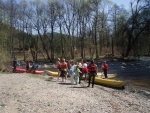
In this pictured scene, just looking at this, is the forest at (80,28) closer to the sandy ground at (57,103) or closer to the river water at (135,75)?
the river water at (135,75)

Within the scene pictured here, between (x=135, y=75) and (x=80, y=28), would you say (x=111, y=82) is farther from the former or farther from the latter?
(x=80, y=28)

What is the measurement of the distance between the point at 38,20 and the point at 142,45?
24082mm

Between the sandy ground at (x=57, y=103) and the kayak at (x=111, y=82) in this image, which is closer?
the sandy ground at (x=57, y=103)

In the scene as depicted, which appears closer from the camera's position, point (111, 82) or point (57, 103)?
point (57, 103)

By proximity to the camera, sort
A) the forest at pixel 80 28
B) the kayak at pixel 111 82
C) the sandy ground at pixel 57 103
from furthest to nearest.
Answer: the forest at pixel 80 28, the kayak at pixel 111 82, the sandy ground at pixel 57 103

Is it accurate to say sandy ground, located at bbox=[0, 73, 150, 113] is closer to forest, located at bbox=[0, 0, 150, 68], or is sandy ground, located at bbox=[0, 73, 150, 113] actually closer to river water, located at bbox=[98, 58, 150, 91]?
river water, located at bbox=[98, 58, 150, 91]

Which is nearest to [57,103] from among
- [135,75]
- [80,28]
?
[135,75]

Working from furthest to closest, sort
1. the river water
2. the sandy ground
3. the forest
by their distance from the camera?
the forest → the river water → the sandy ground

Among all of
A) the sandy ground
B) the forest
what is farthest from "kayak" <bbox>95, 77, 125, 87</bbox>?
the forest

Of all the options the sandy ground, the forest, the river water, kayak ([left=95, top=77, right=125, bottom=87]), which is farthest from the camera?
the forest

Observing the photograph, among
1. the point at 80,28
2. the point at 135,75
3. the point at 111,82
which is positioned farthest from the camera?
the point at 80,28

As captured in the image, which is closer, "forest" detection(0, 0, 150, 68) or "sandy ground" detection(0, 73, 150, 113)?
"sandy ground" detection(0, 73, 150, 113)

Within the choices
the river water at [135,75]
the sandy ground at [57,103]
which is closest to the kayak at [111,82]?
the river water at [135,75]

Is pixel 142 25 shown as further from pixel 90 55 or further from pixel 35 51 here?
pixel 35 51
